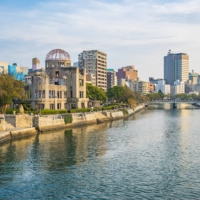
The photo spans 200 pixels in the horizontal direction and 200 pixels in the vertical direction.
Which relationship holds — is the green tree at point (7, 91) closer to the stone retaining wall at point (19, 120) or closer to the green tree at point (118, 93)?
the stone retaining wall at point (19, 120)

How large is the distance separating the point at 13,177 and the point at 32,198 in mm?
6752

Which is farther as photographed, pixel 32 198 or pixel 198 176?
pixel 198 176

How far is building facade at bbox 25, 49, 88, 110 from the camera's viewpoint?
90.8 metres

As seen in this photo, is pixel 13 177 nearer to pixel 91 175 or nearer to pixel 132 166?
pixel 91 175

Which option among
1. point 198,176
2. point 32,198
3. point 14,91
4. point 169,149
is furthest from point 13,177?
point 14,91

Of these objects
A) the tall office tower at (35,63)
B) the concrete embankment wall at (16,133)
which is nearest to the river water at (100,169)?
the concrete embankment wall at (16,133)

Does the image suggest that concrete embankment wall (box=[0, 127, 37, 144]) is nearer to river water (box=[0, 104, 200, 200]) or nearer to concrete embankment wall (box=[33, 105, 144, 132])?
river water (box=[0, 104, 200, 200])

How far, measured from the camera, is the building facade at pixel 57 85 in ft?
298

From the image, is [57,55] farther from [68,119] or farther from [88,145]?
[88,145]

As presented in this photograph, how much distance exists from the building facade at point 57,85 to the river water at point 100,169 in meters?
33.5

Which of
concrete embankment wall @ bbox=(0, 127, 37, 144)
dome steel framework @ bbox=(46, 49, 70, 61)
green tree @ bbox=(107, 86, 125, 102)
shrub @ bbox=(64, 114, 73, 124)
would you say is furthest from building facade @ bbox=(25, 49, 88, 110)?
green tree @ bbox=(107, 86, 125, 102)

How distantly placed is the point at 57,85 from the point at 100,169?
6467 centimetres

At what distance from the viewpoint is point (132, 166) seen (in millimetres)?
38938

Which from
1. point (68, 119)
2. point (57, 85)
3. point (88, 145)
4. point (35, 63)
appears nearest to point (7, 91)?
point (68, 119)
